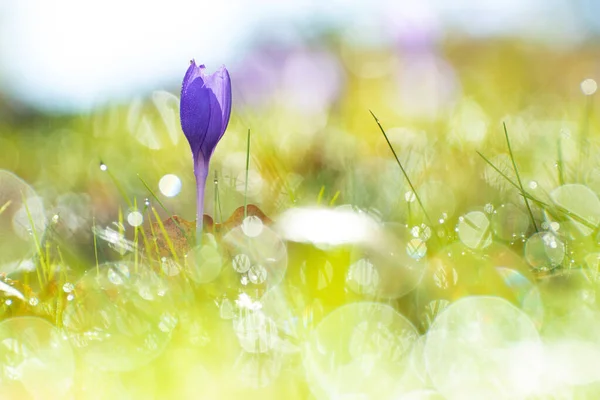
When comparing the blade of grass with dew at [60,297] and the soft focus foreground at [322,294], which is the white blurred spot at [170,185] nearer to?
the soft focus foreground at [322,294]

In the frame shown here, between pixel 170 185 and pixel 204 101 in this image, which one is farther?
pixel 170 185

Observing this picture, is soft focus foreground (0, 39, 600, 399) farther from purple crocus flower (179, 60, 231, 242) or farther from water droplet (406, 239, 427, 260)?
purple crocus flower (179, 60, 231, 242)

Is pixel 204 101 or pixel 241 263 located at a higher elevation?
pixel 204 101

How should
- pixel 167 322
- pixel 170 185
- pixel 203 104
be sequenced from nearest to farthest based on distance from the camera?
1. pixel 167 322
2. pixel 203 104
3. pixel 170 185

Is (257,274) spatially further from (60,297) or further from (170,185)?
(170,185)

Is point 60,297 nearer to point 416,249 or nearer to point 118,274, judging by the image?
point 118,274

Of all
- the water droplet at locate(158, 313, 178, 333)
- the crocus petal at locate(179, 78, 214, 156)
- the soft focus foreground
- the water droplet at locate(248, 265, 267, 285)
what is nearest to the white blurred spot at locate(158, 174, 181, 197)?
the soft focus foreground

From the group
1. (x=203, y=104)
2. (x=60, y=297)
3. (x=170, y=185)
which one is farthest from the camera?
(x=170, y=185)

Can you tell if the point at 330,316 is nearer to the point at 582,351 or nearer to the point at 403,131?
the point at 582,351

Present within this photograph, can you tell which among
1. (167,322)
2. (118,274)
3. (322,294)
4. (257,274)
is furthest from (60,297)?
(322,294)

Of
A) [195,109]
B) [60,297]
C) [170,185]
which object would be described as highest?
[195,109]
